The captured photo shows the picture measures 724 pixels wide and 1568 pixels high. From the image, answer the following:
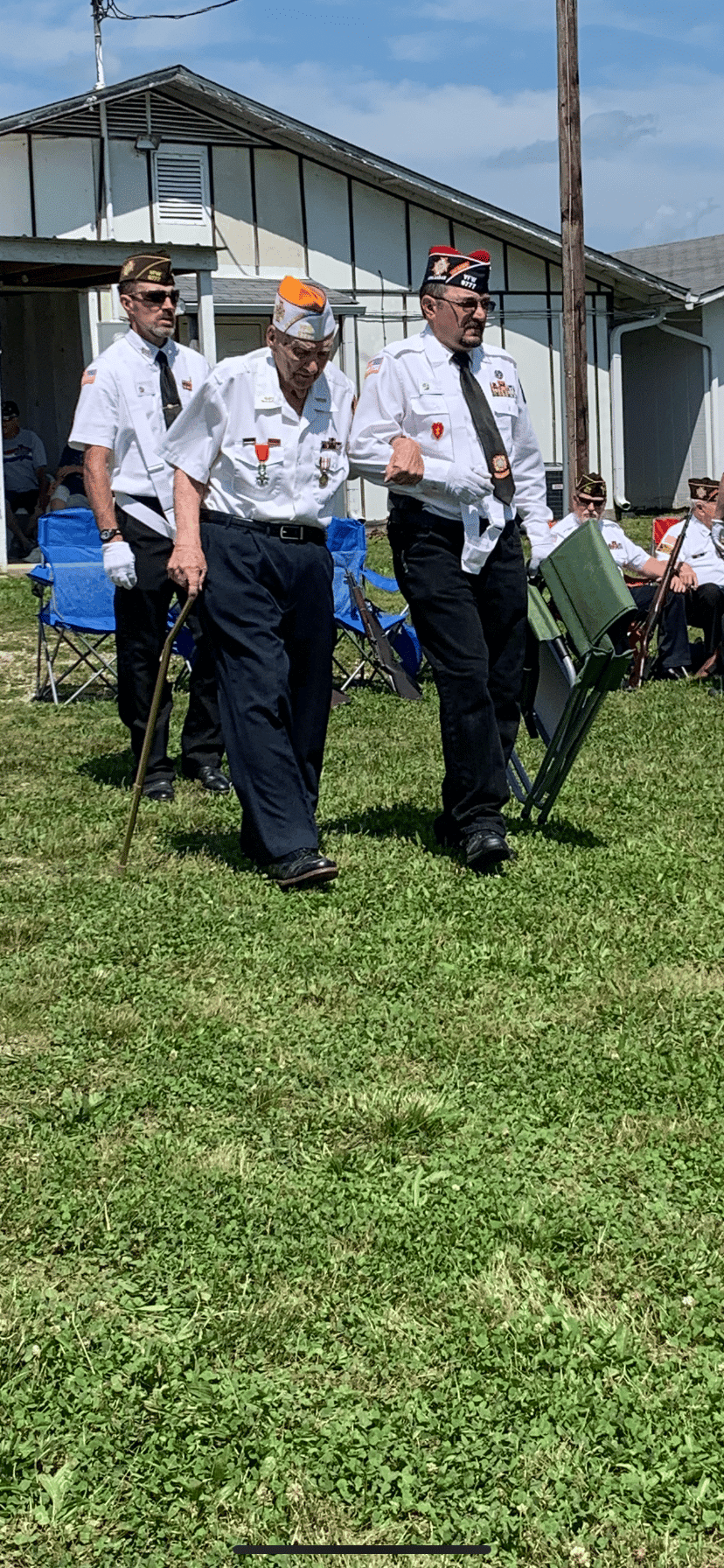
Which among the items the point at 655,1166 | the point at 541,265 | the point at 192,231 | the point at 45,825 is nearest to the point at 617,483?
the point at 541,265

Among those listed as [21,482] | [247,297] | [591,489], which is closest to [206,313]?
[21,482]

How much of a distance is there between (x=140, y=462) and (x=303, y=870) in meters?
2.37

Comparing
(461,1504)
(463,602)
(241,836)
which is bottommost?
(461,1504)

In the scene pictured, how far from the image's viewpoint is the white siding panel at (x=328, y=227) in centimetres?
2217

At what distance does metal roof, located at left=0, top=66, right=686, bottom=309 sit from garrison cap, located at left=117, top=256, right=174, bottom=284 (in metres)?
13.4

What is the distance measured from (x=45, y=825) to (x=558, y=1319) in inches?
164

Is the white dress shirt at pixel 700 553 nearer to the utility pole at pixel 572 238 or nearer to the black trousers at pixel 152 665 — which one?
the utility pole at pixel 572 238

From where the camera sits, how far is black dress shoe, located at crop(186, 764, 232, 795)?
7.21 meters

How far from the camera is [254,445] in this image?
219 inches

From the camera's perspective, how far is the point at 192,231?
21.1 metres

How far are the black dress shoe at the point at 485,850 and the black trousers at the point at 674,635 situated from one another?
5.74 meters

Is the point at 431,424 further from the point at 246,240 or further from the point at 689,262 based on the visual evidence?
the point at 689,262

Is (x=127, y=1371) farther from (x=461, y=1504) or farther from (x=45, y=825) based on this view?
(x=45, y=825)

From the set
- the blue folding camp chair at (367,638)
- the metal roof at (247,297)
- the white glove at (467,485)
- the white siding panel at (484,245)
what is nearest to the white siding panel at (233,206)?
the metal roof at (247,297)
